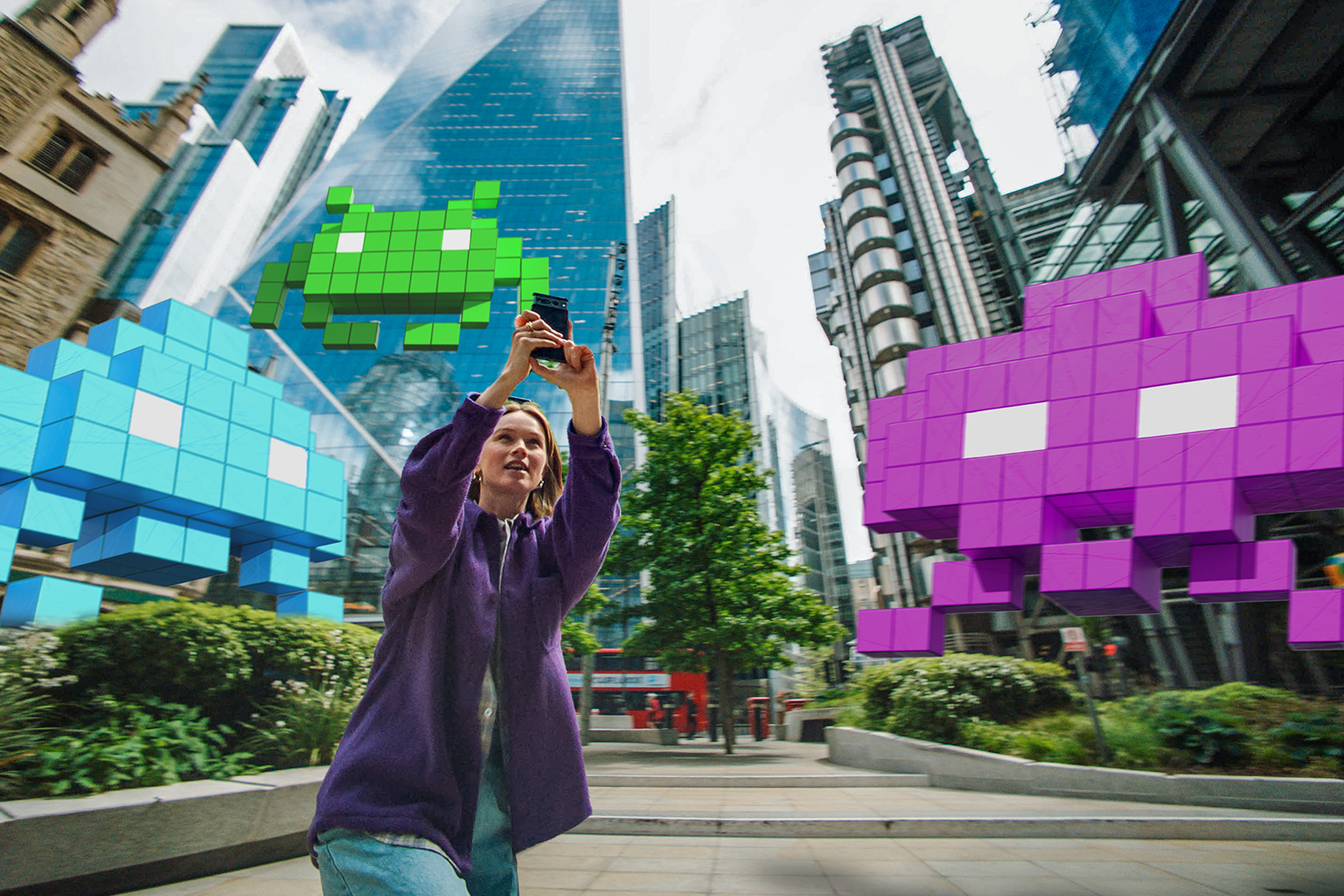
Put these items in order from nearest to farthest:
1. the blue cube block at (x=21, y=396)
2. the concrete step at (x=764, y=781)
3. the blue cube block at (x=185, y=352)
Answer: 1. the blue cube block at (x=21, y=396)
2. the concrete step at (x=764, y=781)
3. the blue cube block at (x=185, y=352)

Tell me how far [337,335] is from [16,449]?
8395 mm

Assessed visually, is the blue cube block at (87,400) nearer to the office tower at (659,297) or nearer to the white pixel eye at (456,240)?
the white pixel eye at (456,240)

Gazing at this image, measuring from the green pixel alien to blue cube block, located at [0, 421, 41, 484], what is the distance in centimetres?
745

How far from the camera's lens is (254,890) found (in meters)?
4.38

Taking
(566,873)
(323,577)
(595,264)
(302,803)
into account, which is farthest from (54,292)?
(595,264)

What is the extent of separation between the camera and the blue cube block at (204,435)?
11.3 m

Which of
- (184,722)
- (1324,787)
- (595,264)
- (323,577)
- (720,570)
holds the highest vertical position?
(595,264)

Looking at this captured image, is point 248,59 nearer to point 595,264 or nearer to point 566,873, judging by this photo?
point 595,264

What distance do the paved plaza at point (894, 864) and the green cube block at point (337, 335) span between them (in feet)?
45.6

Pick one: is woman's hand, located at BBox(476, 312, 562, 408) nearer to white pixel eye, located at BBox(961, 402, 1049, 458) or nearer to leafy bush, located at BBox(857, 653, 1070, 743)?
white pixel eye, located at BBox(961, 402, 1049, 458)

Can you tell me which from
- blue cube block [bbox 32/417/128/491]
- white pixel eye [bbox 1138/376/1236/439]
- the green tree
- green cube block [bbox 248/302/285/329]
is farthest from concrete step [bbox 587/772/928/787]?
green cube block [bbox 248/302/285/329]

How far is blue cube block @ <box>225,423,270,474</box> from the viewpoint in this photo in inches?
473

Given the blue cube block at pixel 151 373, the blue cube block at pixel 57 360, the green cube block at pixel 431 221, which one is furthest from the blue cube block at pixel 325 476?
the green cube block at pixel 431 221

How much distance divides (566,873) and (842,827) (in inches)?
112
